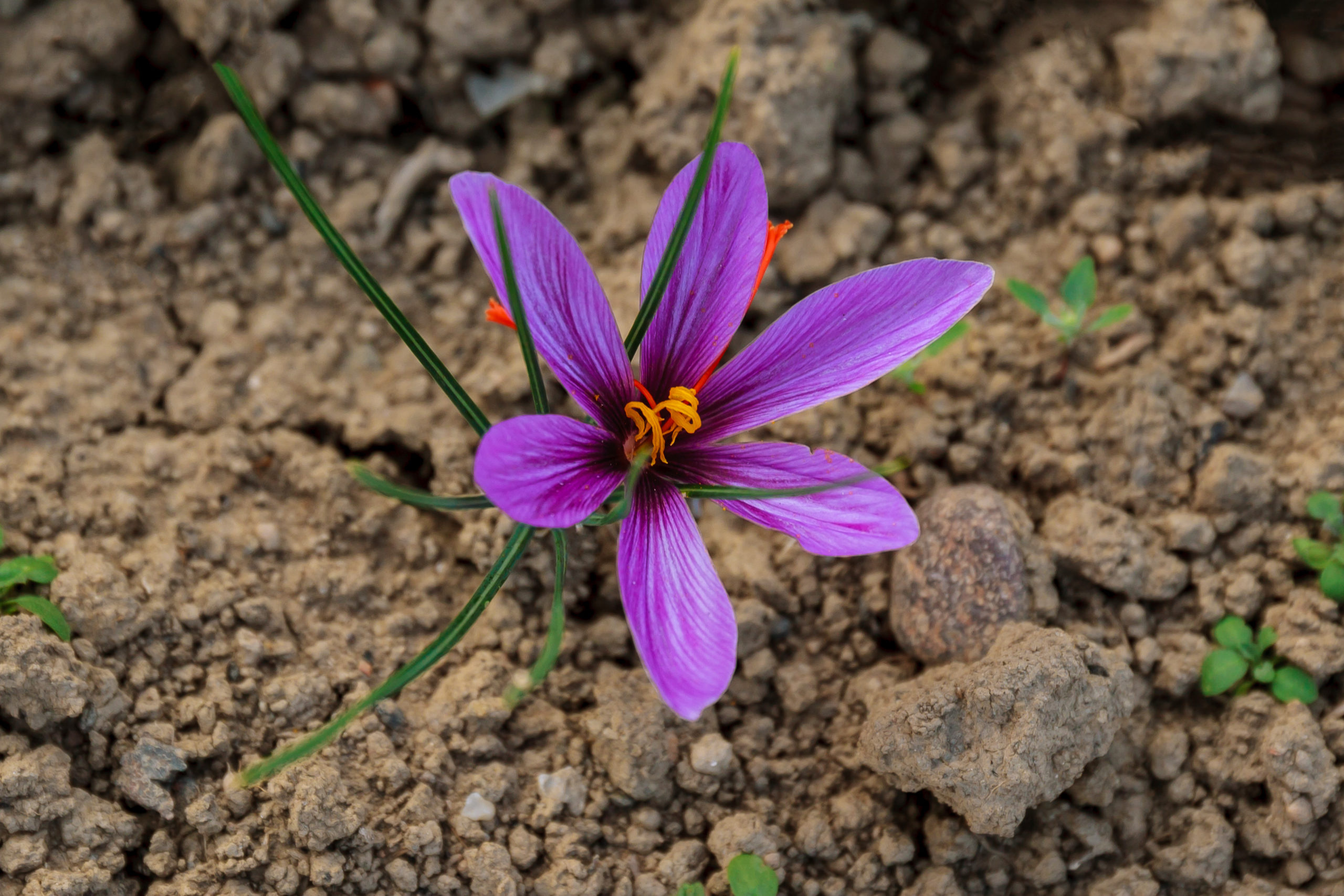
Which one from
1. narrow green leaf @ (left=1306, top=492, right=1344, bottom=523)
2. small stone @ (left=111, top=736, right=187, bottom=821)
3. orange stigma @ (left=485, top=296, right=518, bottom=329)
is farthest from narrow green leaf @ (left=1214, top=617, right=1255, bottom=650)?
small stone @ (left=111, top=736, right=187, bottom=821)

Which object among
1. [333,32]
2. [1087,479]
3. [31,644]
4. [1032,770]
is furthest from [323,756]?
[333,32]

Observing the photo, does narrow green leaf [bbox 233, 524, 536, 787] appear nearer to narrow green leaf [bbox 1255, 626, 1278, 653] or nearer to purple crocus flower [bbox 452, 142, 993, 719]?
purple crocus flower [bbox 452, 142, 993, 719]

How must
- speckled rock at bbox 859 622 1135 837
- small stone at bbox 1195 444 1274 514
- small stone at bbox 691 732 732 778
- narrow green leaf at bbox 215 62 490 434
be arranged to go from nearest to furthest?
narrow green leaf at bbox 215 62 490 434, speckled rock at bbox 859 622 1135 837, small stone at bbox 691 732 732 778, small stone at bbox 1195 444 1274 514

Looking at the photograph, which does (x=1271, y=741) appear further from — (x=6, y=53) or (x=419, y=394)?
(x=6, y=53)

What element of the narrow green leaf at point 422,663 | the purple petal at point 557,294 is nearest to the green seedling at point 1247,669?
the purple petal at point 557,294

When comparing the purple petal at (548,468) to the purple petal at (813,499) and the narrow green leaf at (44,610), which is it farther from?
the narrow green leaf at (44,610)

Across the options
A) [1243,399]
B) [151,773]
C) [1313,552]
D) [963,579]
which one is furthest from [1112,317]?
[151,773]

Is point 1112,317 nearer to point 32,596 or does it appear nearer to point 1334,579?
point 1334,579
